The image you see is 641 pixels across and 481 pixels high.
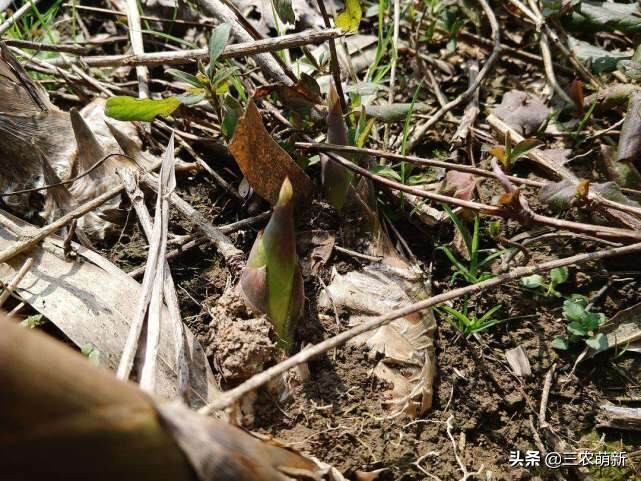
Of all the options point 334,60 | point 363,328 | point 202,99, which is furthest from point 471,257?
point 202,99

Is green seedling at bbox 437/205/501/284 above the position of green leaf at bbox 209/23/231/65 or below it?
below

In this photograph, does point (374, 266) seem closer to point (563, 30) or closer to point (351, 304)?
point (351, 304)

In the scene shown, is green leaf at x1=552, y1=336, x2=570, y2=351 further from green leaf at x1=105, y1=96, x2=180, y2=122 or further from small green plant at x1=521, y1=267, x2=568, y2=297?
green leaf at x1=105, y1=96, x2=180, y2=122

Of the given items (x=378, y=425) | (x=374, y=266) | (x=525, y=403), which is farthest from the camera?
(x=374, y=266)

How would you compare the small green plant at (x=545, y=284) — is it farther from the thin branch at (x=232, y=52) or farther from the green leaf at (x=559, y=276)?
the thin branch at (x=232, y=52)

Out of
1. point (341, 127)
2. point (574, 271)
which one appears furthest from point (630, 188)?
point (341, 127)

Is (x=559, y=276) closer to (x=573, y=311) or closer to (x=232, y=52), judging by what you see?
(x=573, y=311)

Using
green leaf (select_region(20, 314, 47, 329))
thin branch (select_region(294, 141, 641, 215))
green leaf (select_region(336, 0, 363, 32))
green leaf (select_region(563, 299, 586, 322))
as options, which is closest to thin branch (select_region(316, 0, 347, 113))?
green leaf (select_region(336, 0, 363, 32))
